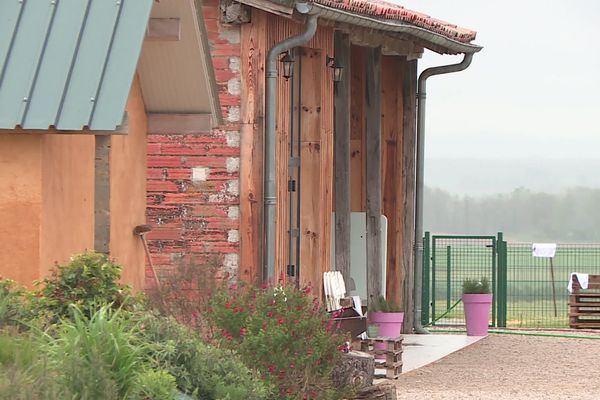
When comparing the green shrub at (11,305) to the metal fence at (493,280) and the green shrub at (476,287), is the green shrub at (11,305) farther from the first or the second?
the metal fence at (493,280)

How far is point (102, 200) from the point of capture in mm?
10266

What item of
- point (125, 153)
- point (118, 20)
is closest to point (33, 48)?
point (118, 20)

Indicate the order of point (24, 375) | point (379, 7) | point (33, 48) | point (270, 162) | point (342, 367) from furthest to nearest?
point (379, 7), point (270, 162), point (342, 367), point (33, 48), point (24, 375)

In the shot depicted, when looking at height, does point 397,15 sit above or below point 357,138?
above

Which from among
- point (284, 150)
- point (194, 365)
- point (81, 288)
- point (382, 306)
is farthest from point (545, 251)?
point (194, 365)

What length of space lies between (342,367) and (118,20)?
3.17 metres

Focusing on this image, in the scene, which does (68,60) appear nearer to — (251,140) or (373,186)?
(251,140)

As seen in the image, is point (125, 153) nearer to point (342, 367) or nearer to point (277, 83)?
point (342, 367)

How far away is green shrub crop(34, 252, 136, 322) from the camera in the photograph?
28.4 ft

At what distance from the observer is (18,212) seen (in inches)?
368

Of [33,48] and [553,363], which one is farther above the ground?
[33,48]

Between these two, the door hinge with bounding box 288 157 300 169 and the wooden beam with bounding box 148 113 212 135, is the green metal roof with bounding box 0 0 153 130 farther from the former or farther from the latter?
the door hinge with bounding box 288 157 300 169

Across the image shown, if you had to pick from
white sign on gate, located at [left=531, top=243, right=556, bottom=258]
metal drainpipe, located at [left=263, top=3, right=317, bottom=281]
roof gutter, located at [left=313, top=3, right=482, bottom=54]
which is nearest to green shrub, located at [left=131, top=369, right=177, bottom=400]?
metal drainpipe, located at [left=263, top=3, right=317, bottom=281]

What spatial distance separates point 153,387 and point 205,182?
24.4 ft
